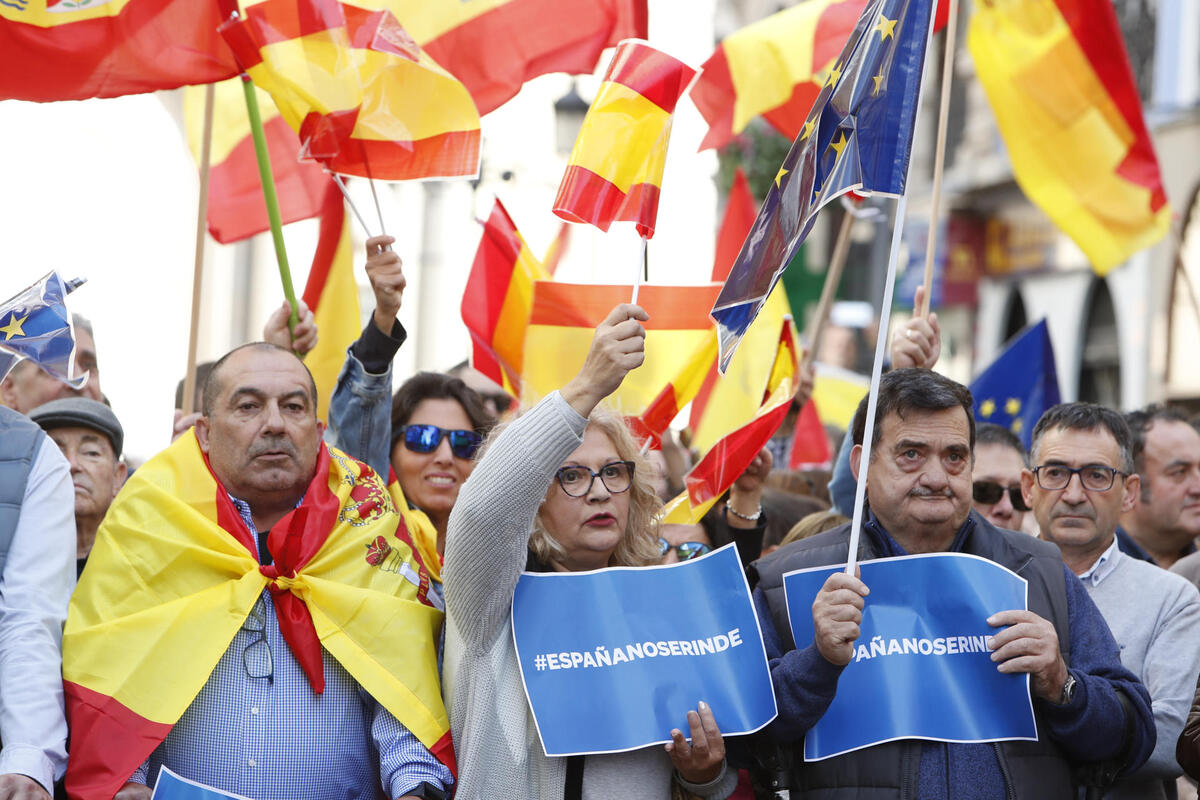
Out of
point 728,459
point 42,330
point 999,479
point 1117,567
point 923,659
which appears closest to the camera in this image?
Result: point 923,659

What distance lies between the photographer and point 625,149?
13.1 ft

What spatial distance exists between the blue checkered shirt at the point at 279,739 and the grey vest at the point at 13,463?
0.56 metres

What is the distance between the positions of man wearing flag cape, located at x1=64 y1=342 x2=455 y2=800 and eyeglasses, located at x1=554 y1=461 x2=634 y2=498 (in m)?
0.49

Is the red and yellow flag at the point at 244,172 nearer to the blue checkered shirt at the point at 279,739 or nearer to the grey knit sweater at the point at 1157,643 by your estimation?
the blue checkered shirt at the point at 279,739

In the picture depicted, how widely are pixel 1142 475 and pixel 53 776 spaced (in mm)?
3776

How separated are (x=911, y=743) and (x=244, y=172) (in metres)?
3.72

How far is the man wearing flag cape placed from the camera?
354 centimetres

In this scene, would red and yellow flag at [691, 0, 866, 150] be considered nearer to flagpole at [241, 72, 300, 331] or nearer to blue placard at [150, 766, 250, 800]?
flagpole at [241, 72, 300, 331]

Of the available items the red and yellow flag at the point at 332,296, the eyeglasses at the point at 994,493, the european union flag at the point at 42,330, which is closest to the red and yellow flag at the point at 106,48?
the red and yellow flag at the point at 332,296

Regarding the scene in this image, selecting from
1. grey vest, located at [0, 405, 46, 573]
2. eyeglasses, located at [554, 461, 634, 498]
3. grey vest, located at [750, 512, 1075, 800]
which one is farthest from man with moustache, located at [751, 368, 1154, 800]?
grey vest, located at [0, 405, 46, 573]

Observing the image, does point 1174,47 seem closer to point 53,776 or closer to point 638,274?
point 638,274

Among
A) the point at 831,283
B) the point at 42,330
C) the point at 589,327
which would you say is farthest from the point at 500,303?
the point at 42,330

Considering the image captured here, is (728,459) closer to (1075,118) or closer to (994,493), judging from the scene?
(994,493)

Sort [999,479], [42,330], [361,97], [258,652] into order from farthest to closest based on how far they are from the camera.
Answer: [999,479] → [361,97] → [42,330] → [258,652]
